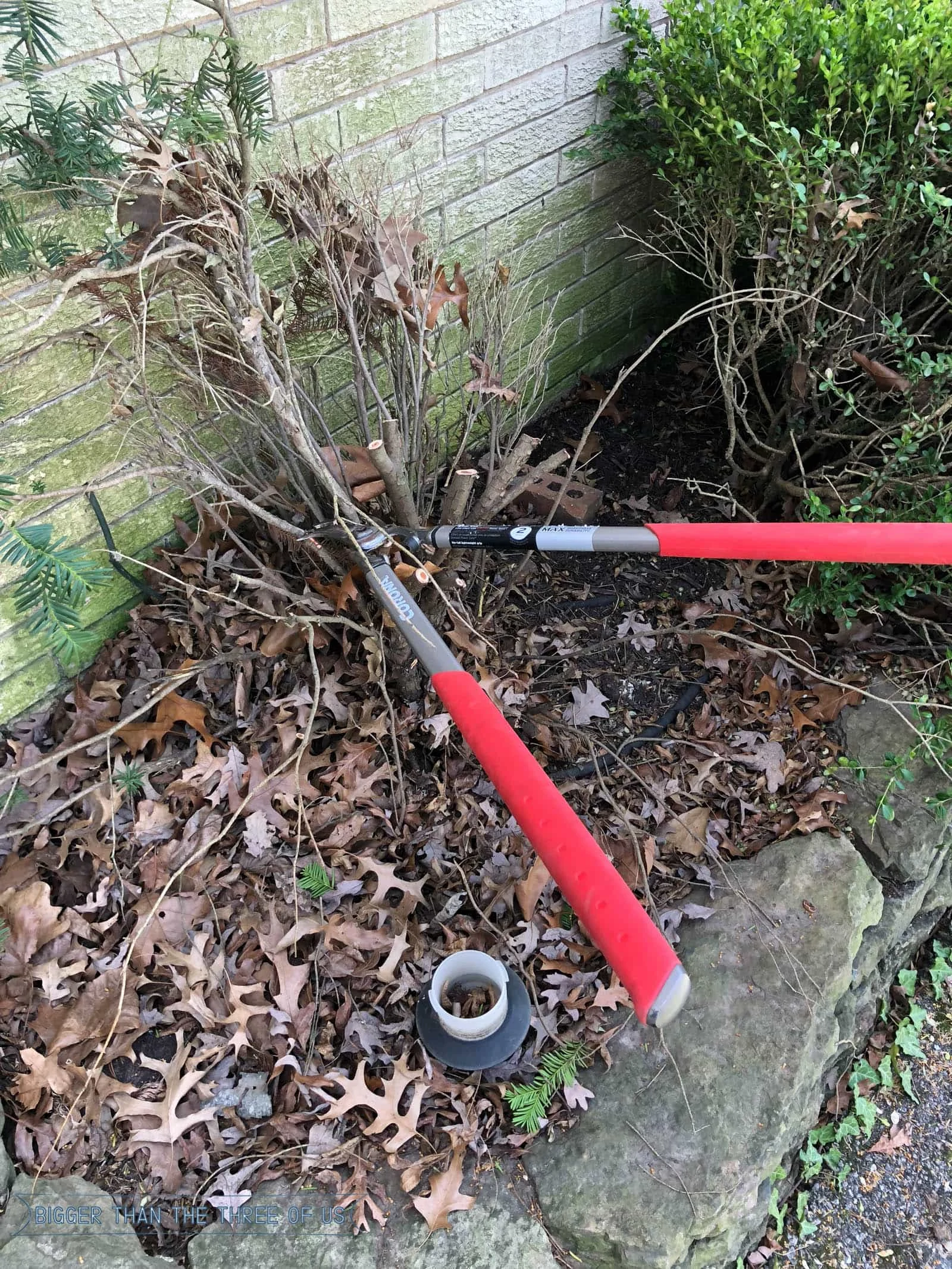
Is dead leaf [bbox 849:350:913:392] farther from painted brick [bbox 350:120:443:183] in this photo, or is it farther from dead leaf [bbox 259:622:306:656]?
dead leaf [bbox 259:622:306:656]

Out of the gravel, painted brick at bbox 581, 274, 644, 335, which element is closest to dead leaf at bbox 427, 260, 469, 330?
painted brick at bbox 581, 274, 644, 335

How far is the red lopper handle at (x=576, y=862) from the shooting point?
1.13 m

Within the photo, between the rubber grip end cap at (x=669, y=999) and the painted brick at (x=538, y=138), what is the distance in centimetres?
271

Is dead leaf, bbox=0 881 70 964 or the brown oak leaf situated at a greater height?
dead leaf, bbox=0 881 70 964

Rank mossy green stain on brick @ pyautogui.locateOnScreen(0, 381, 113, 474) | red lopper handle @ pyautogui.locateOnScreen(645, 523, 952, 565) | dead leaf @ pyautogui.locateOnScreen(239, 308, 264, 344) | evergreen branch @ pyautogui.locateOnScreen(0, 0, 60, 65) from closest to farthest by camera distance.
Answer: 1. evergreen branch @ pyautogui.locateOnScreen(0, 0, 60, 65)
2. dead leaf @ pyautogui.locateOnScreen(239, 308, 264, 344)
3. red lopper handle @ pyautogui.locateOnScreen(645, 523, 952, 565)
4. mossy green stain on brick @ pyautogui.locateOnScreen(0, 381, 113, 474)

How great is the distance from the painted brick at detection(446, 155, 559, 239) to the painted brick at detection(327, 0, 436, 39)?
21.4 inches

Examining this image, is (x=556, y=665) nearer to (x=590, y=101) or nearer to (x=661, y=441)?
(x=661, y=441)

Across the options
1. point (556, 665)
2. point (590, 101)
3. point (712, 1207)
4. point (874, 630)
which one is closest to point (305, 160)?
point (590, 101)

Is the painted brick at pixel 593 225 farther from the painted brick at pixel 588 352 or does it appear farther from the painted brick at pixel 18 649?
the painted brick at pixel 18 649

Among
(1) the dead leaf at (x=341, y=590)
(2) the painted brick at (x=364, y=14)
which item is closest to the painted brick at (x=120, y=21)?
(2) the painted brick at (x=364, y=14)

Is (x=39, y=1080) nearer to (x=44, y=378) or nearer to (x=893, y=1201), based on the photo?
(x=44, y=378)

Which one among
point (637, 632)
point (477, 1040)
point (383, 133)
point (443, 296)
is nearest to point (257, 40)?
point (383, 133)

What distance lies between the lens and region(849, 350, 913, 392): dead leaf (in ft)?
8.51

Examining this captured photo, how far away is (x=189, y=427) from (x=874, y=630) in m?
2.24
